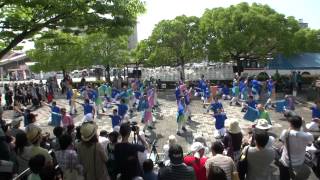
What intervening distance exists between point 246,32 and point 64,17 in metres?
19.5

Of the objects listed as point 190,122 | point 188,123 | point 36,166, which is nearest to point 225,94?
point 190,122

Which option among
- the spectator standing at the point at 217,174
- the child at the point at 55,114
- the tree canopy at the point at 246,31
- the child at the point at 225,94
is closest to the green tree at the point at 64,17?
the child at the point at 55,114

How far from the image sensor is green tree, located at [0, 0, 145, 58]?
10.2 m

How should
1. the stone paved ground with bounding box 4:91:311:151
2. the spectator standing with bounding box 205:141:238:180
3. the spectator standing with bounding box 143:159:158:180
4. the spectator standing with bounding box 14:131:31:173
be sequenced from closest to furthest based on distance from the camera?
the spectator standing with bounding box 205:141:238:180 < the spectator standing with bounding box 143:159:158:180 < the spectator standing with bounding box 14:131:31:173 < the stone paved ground with bounding box 4:91:311:151

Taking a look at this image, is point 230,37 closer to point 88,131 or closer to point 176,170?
point 88,131

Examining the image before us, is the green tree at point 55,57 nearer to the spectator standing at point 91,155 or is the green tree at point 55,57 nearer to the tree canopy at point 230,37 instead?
the tree canopy at point 230,37

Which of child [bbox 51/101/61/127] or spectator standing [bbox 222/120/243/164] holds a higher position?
spectator standing [bbox 222/120/243/164]

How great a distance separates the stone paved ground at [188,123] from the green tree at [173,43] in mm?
9220

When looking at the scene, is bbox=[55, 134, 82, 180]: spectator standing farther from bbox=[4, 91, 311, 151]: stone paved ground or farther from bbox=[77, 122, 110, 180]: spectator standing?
bbox=[4, 91, 311, 151]: stone paved ground

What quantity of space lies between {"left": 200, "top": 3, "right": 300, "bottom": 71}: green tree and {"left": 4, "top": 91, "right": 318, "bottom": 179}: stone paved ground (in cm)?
710

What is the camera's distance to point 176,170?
463cm

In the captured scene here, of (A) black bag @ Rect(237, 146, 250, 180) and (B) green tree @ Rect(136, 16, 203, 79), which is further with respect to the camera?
(B) green tree @ Rect(136, 16, 203, 79)

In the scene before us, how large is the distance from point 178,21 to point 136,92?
12.8 meters

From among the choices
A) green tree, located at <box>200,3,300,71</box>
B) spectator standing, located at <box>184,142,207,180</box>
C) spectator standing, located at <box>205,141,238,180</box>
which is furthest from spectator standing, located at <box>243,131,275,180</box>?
green tree, located at <box>200,3,300,71</box>
